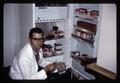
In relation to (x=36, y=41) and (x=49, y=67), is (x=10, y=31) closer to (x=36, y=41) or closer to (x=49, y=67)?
(x=36, y=41)

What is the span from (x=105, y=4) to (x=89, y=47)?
28cm

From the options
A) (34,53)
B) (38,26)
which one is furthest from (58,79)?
(38,26)

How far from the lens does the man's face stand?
Result: 1.26 metres

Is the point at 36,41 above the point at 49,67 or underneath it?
above

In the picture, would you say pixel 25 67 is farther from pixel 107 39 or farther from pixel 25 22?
pixel 107 39

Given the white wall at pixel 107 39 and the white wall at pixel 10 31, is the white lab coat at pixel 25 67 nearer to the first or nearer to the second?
the white wall at pixel 10 31

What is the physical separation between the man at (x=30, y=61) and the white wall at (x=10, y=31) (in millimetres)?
40

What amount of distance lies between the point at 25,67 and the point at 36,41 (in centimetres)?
17

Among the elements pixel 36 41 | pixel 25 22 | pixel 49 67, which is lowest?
pixel 49 67

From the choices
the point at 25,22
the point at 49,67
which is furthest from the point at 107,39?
the point at 25,22

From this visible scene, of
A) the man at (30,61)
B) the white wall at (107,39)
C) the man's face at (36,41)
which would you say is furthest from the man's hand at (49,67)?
the white wall at (107,39)

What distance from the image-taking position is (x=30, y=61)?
4.14 feet

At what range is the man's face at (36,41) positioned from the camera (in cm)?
126

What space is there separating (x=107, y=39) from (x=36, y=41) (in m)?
0.43
